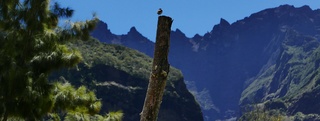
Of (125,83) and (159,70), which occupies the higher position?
(125,83)

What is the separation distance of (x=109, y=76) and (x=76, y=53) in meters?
148

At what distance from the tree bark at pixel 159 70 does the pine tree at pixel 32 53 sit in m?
6.95

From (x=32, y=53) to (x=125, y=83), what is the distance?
15277cm

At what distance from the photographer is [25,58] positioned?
14.3 m

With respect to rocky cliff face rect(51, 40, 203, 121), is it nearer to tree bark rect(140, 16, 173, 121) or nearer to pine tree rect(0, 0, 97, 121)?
pine tree rect(0, 0, 97, 121)

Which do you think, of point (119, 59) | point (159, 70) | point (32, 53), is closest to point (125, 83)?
point (119, 59)

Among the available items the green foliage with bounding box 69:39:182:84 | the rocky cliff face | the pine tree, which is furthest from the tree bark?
the green foliage with bounding box 69:39:182:84

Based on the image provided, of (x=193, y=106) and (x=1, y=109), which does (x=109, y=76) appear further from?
(x=1, y=109)

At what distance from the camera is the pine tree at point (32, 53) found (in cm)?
1341

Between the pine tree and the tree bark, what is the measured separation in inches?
273

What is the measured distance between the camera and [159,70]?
722cm

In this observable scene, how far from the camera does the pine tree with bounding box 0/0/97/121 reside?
528 inches

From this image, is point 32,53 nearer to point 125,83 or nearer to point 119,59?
point 125,83

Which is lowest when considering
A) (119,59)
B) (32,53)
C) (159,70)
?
(159,70)
